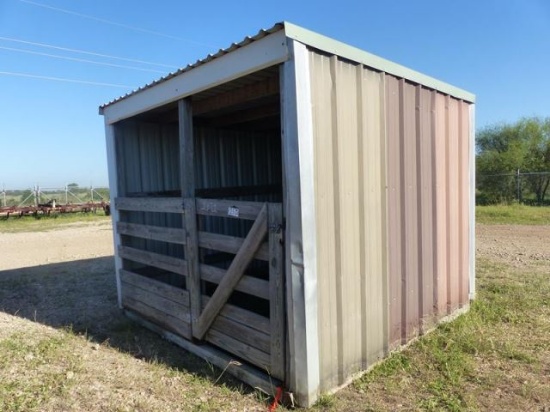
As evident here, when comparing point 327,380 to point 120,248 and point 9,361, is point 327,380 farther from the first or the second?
point 120,248

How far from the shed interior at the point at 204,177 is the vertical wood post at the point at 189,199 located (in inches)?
2.3

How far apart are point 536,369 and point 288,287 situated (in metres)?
2.16

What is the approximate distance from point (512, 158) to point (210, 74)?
21249 mm

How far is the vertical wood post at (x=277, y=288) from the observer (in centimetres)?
294

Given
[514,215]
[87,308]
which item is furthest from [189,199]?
[514,215]

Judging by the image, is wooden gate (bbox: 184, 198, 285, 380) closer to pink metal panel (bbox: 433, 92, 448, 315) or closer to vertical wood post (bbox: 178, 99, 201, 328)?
vertical wood post (bbox: 178, 99, 201, 328)

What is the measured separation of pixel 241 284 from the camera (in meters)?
3.36

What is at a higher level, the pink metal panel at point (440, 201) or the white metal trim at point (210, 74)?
the white metal trim at point (210, 74)

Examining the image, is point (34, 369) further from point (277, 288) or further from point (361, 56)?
point (361, 56)

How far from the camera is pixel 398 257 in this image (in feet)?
12.0

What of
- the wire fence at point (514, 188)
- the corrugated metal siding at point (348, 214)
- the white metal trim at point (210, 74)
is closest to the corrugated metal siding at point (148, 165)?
the white metal trim at point (210, 74)

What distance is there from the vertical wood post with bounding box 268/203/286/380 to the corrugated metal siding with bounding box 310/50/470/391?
0.91 feet

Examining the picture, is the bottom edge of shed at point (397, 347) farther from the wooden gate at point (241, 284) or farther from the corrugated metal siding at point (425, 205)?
the wooden gate at point (241, 284)

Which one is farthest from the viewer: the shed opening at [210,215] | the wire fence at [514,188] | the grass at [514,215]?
the wire fence at [514,188]
